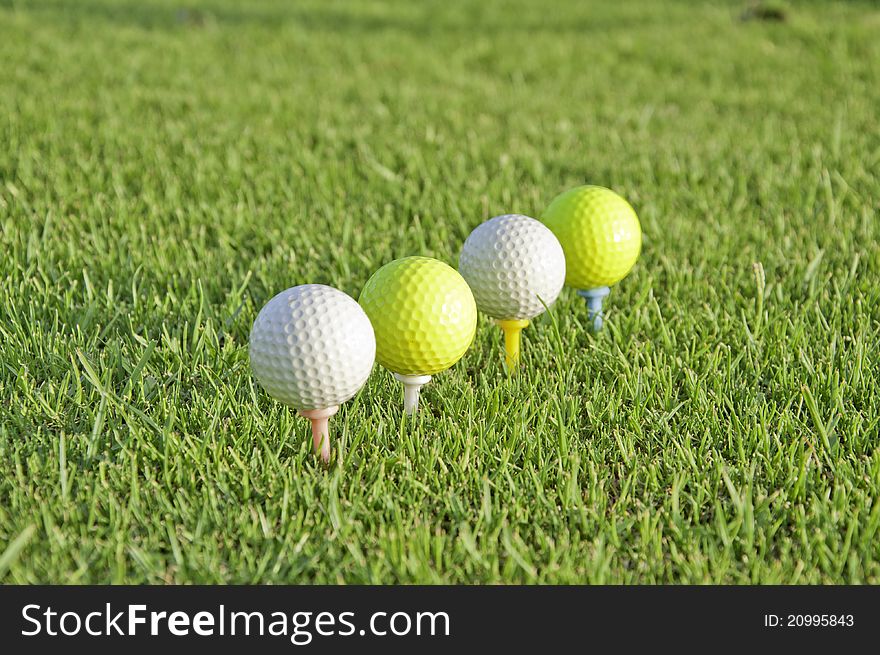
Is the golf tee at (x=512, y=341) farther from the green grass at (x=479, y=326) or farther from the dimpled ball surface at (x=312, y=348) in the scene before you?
the dimpled ball surface at (x=312, y=348)

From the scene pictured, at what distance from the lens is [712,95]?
17.1ft

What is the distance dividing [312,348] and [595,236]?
42.9 inches

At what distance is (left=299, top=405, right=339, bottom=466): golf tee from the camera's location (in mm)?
2096

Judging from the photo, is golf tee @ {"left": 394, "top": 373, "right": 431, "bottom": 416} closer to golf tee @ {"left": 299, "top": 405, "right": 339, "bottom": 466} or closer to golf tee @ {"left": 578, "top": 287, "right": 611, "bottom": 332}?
golf tee @ {"left": 299, "top": 405, "right": 339, "bottom": 466}

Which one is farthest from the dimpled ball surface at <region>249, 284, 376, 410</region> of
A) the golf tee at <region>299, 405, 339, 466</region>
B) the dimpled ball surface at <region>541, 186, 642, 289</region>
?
the dimpled ball surface at <region>541, 186, 642, 289</region>

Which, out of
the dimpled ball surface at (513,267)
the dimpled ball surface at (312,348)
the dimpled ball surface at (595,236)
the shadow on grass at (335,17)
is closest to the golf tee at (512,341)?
the dimpled ball surface at (513,267)

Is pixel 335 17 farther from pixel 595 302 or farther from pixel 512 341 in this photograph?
pixel 512 341

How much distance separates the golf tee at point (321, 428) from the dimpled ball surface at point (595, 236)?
0.97m

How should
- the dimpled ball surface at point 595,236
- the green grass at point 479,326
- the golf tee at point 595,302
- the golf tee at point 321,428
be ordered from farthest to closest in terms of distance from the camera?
the golf tee at point 595,302 < the dimpled ball surface at point 595,236 < the golf tee at point 321,428 < the green grass at point 479,326

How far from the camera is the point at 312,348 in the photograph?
197 cm

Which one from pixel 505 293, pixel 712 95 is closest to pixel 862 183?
pixel 712 95

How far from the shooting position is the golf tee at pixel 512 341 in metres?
2.55

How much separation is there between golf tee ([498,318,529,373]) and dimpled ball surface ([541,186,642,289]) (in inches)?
11.2

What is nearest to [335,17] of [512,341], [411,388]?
[512,341]
